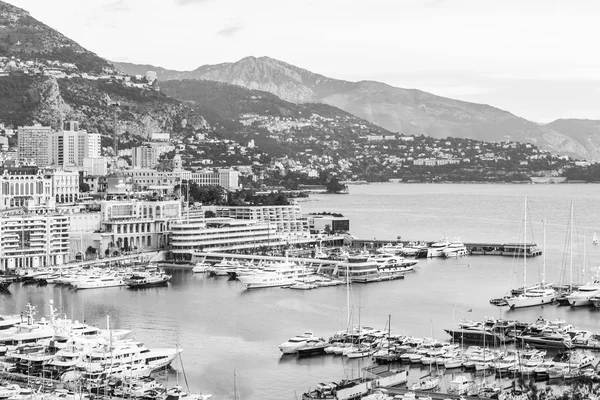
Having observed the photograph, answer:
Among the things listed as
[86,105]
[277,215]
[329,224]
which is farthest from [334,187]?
[277,215]

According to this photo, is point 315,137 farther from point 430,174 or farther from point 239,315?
point 239,315

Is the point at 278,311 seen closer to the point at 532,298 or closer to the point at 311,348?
the point at 311,348

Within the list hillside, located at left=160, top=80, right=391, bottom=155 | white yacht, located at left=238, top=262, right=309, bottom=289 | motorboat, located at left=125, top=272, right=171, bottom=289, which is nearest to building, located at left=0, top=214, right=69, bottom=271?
motorboat, located at left=125, top=272, right=171, bottom=289

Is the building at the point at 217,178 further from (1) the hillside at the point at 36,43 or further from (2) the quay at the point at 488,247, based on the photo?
(2) the quay at the point at 488,247

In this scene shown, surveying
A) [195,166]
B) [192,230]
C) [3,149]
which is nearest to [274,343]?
[192,230]

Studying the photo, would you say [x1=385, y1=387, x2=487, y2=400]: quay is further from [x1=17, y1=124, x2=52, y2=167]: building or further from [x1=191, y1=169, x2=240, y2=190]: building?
[x1=191, y1=169, x2=240, y2=190]: building
